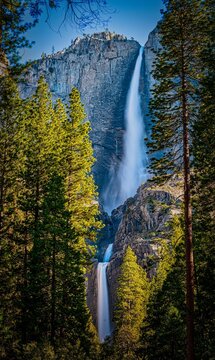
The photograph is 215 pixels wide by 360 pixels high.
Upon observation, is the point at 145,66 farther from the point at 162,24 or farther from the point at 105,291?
the point at 162,24

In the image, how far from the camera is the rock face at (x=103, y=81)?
118000mm

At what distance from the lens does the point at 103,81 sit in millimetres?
135125

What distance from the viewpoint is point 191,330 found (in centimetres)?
1134

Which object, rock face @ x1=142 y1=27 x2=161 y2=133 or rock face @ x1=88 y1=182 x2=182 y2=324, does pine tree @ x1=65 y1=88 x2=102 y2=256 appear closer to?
rock face @ x1=88 y1=182 x2=182 y2=324

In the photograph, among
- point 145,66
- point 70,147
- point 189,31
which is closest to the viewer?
point 189,31

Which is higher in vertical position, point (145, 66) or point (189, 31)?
point (145, 66)

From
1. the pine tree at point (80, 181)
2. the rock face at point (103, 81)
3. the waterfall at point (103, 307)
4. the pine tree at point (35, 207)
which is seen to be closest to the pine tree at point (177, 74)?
the pine tree at point (80, 181)

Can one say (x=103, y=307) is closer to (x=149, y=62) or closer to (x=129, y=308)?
(x=129, y=308)

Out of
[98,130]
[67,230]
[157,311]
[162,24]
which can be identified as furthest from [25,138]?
[98,130]

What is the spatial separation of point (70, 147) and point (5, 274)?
314 inches

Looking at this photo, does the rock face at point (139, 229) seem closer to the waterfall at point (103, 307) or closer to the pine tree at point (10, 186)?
the waterfall at point (103, 307)

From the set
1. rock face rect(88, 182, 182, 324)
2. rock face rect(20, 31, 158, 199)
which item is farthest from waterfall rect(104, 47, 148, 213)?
rock face rect(88, 182, 182, 324)

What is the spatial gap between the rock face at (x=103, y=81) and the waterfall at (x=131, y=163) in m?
1.97

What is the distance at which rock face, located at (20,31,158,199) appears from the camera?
118 metres
